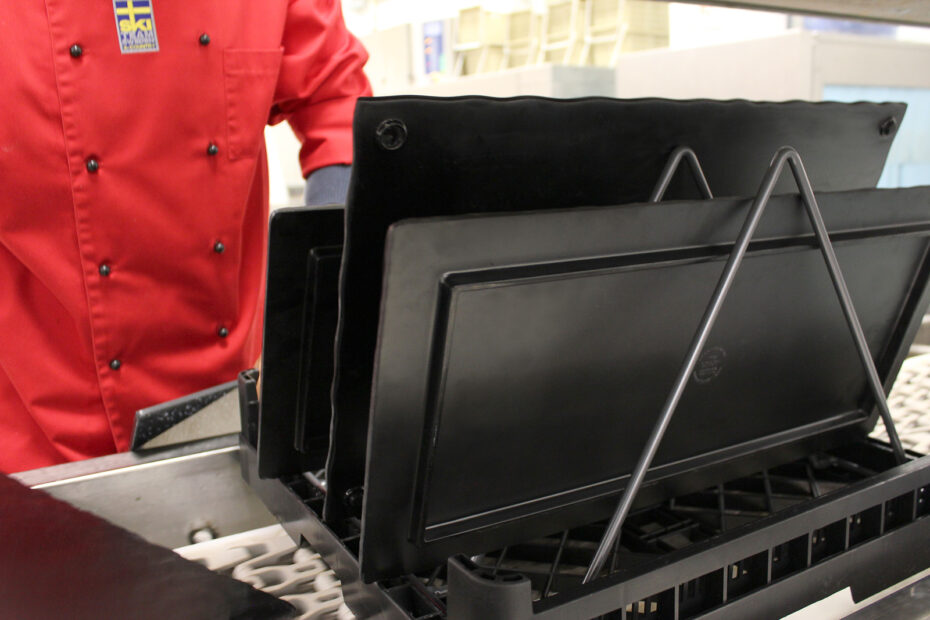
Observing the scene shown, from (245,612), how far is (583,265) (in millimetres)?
319

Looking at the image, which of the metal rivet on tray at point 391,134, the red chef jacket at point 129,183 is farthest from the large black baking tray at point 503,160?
the red chef jacket at point 129,183

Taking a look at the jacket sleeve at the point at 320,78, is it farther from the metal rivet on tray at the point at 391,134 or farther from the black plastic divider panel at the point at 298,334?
the metal rivet on tray at the point at 391,134

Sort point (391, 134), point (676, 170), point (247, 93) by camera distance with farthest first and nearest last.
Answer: point (247, 93) → point (676, 170) → point (391, 134)

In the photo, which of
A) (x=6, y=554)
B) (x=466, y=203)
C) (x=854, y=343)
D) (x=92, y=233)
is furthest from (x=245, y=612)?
(x=92, y=233)

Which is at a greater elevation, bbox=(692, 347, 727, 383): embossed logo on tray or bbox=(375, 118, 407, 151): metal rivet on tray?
bbox=(375, 118, 407, 151): metal rivet on tray

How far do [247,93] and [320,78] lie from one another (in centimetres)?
15

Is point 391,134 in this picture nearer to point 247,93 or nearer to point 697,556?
point 697,556

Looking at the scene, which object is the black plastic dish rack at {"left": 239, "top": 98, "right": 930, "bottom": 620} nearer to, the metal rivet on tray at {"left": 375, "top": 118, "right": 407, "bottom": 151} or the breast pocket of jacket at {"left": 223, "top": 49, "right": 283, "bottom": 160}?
the metal rivet on tray at {"left": 375, "top": 118, "right": 407, "bottom": 151}

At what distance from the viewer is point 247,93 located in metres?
1.28

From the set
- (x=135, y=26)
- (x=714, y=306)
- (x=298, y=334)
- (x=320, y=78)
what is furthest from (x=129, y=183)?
(x=714, y=306)

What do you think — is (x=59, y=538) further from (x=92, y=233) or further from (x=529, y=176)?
(x=92, y=233)

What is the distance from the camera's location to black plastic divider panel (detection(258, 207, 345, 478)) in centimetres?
61

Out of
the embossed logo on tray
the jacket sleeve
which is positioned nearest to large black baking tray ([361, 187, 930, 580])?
the embossed logo on tray

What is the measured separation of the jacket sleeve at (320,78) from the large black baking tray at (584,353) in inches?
33.0
